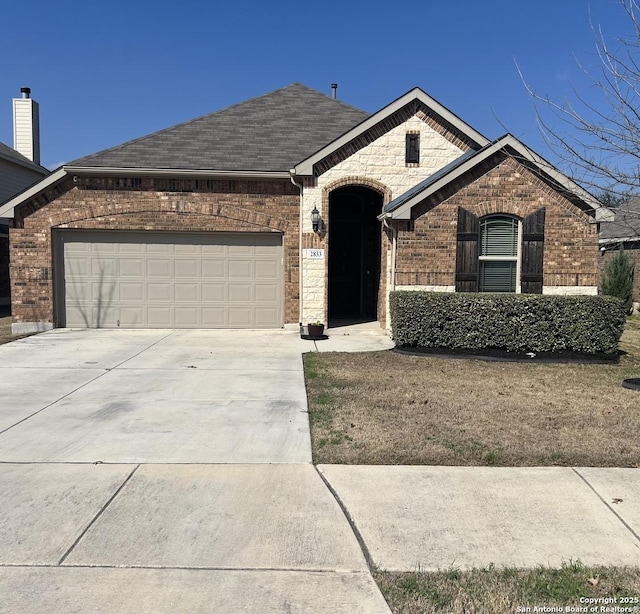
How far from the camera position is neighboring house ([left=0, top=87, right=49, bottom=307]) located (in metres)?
19.5

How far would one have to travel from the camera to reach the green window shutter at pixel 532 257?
11.2 meters

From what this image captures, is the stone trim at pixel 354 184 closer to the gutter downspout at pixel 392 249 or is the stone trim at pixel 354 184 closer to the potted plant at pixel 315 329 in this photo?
the gutter downspout at pixel 392 249

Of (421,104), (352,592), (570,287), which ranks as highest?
(421,104)

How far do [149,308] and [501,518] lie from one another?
11450mm

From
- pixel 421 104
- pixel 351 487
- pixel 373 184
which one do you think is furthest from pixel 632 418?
pixel 421 104

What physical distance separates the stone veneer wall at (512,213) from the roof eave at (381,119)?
2444 millimetres

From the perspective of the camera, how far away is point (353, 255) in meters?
15.9

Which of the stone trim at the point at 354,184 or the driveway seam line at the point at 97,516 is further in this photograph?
the stone trim at the point at 354,184

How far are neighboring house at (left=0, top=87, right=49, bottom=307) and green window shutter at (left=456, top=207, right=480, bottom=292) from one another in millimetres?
16472

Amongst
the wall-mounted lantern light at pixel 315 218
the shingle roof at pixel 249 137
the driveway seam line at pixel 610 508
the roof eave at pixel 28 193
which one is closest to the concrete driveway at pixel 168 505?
the driveway seam line at pixel 610 508

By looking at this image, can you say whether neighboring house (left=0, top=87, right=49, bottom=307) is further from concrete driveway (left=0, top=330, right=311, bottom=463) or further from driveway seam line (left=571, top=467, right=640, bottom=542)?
driveway seam line (left=571, top=467, right=640, bottom=542)

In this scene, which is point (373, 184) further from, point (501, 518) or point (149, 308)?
point (501, 518)

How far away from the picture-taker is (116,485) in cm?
414

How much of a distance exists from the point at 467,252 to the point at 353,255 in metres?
5.11
